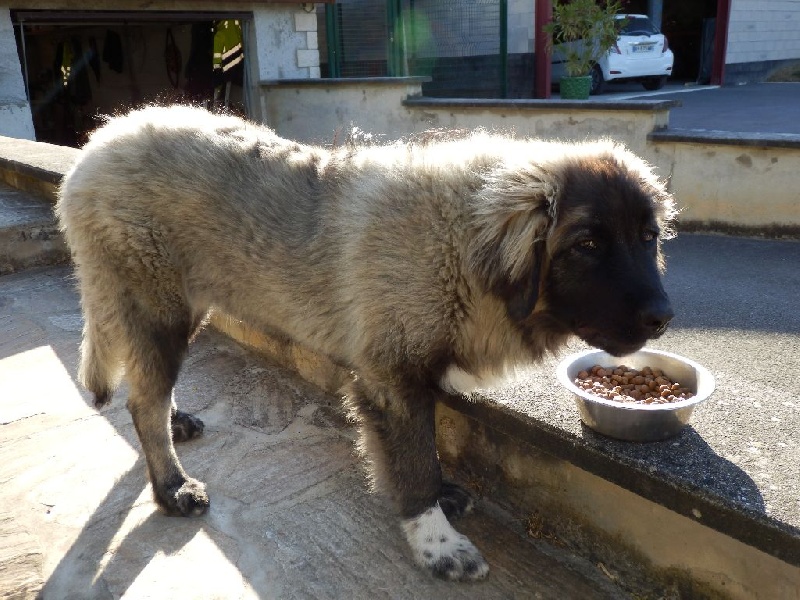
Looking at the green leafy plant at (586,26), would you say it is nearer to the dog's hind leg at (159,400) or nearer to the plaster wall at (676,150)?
the plaster wall at (676,150)

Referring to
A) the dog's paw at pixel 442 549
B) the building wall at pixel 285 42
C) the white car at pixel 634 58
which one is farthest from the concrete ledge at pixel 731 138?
the white car at pixel 634 58

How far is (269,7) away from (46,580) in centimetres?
1253

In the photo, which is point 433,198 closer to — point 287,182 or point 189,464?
point 287,182

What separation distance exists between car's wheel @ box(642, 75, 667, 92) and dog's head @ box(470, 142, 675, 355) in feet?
64.4

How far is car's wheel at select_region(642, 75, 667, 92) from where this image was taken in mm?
20198

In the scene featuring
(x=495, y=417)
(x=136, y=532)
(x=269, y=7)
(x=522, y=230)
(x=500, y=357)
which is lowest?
(x=136, y=532)

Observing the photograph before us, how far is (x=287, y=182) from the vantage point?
9.76ft

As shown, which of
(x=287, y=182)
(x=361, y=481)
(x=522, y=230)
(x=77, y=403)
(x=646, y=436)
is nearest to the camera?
(x=522, y=230)

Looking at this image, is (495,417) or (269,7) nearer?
(495,417)

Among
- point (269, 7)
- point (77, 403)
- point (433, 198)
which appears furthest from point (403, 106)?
point (433, 198)

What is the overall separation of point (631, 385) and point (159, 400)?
206 cm

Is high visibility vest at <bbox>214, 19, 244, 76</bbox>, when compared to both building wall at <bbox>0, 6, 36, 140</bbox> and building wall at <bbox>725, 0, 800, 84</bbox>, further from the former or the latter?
building wall at <bbox>725, 0, 800, 84</bbox>

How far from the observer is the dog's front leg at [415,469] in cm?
272

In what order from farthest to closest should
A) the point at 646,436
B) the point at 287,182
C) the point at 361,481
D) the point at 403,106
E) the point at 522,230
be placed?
the point at 403,106 → the point at 361,481 → the point at 287,182 → the point at 646,436 → the point at 522,230
